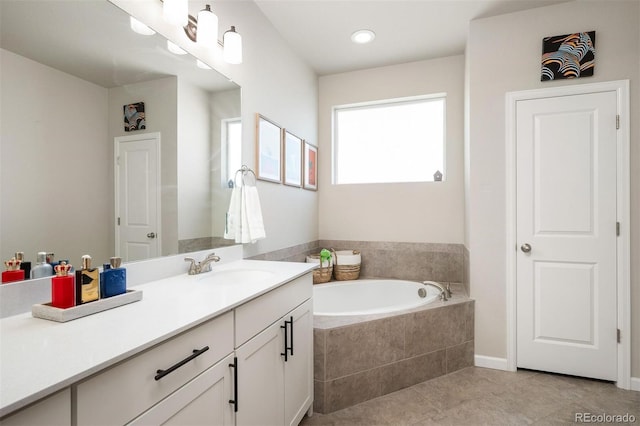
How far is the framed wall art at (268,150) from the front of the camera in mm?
2217

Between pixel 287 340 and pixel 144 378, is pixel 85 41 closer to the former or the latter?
pixel 144 378

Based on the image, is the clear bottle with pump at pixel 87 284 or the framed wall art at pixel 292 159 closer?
the clear bottle with pump at pixel 87 284

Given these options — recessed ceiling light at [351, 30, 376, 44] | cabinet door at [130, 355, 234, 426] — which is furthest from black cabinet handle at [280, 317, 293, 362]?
recessed ceiling light at [351, 30, 376, 44]

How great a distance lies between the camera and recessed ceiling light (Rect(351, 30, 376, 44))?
8.45 feet

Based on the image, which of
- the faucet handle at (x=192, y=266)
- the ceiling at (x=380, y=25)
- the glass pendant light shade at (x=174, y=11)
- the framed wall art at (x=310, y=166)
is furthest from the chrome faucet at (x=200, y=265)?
the ceiling at (x=380, y=25)

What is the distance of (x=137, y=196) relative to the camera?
1.32 metres

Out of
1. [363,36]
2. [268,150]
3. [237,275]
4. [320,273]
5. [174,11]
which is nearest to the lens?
[174,11]

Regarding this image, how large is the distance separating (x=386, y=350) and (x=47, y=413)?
1847 millimetres

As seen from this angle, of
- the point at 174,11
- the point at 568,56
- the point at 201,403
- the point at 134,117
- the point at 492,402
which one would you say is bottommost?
the point at 492,402

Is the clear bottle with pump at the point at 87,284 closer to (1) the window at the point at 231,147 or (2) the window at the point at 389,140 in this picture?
(1) the window at the point at 231,147

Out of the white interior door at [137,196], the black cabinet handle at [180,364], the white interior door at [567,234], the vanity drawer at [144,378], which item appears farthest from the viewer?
the white interior door at [567,234]

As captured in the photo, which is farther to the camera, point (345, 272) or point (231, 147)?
point (345, 272)

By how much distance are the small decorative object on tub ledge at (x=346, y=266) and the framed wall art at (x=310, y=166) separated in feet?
2.45

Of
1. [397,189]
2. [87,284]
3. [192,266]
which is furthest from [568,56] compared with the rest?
[87,284]
